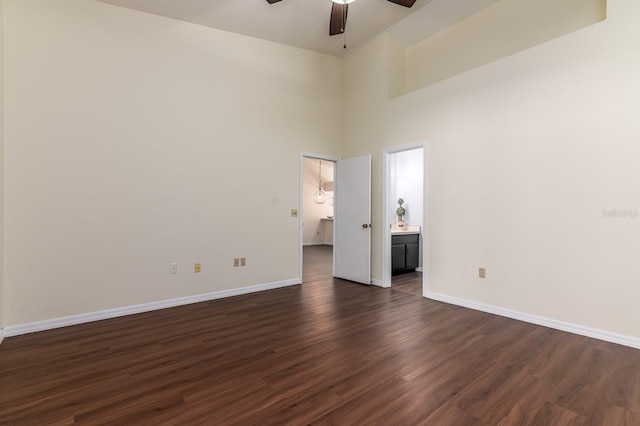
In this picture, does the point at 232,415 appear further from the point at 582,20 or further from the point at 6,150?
the point at 582,20

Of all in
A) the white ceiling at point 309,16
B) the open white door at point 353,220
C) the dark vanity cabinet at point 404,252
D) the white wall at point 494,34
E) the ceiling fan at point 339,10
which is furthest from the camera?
the dark vanity cabinet at point 404,252

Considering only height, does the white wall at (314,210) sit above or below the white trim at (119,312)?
above

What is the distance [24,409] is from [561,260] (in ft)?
14.1

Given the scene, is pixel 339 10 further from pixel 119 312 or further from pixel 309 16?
pixel 119 312

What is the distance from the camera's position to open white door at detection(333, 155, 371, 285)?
4719 mm

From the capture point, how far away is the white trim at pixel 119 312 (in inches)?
113

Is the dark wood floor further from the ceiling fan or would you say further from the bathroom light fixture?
the bathroom light fixture

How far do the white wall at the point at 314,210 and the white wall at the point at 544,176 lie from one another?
6582 millimetres

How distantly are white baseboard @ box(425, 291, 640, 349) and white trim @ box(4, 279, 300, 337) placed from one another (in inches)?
100.0

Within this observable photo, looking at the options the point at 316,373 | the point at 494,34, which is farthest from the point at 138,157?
the point at 494,34

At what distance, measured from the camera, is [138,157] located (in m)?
3.45

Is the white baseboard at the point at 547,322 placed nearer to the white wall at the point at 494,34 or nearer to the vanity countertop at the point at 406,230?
the vanity countertop at the point at 406,230

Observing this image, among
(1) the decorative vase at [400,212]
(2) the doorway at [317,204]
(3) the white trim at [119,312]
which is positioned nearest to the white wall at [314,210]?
(2) the doorway at [317,204]

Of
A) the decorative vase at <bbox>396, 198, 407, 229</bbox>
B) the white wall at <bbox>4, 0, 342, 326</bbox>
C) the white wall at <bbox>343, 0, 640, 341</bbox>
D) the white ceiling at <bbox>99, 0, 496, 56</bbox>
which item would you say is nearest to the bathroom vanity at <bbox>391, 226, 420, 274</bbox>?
the decorative vase at <bbox>396, 198, 407, 229</bbox>
